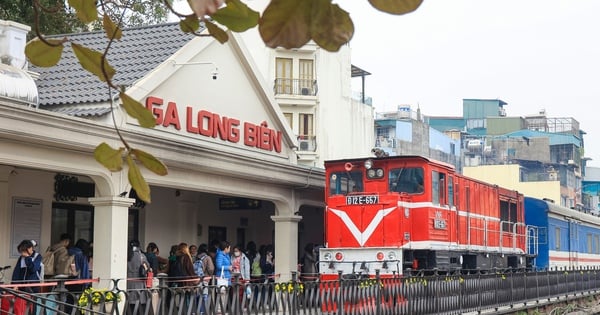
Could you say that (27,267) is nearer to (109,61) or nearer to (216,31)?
(109,61)

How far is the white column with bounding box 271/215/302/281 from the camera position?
2080 centimetres

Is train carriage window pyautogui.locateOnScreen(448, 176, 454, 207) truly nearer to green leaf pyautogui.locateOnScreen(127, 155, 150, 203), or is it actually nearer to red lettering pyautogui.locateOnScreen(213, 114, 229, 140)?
red lettering pyautogui.locateOnScreen(213, 114, 229, 140)

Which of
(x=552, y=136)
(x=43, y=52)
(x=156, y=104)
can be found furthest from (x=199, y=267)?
(x=552, y=136)

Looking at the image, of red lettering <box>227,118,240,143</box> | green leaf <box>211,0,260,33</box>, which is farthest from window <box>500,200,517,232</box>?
green leaf <box>211,0,260,33</box>

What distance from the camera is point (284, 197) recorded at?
68.9 ft

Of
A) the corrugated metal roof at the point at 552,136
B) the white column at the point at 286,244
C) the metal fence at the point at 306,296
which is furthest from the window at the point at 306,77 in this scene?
the corrugated metal roof at the point at 552,136

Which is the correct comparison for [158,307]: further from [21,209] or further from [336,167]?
[336,167]

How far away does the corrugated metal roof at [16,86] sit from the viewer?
14.5 m

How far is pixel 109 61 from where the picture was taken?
710 inches

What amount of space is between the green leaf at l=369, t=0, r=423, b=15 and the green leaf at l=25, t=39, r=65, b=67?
1.17m

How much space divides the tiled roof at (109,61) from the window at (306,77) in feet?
82.3

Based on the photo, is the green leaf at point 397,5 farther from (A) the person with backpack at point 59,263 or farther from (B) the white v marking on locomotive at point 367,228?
(B) the white v marking on locomotive at point 367,228

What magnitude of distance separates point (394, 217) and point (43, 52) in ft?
52.6

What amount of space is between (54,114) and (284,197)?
27.5ft
